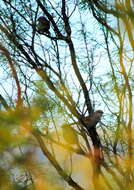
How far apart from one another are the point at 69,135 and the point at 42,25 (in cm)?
46

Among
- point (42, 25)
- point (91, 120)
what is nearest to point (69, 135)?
point (91, 120)

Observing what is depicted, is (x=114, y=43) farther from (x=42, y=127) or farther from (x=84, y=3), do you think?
(x=42, y=127)

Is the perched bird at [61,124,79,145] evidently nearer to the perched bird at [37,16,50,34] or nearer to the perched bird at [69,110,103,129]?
the perched bird at [69,110,103,129]

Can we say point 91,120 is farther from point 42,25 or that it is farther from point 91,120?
point 42,25

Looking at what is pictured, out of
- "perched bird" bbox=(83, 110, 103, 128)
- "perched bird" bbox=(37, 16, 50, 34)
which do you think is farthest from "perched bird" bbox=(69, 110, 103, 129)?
"perched bird" bbox=(37, 16, 50, 34)

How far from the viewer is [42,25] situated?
59.9 inches

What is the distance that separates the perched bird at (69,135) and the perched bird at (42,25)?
39 centimetres

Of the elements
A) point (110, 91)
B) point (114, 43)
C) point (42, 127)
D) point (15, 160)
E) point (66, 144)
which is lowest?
point (15, 160)

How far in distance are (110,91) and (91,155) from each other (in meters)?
0.38

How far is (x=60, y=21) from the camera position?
1.69m

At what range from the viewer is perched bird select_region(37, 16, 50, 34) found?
1521 mm

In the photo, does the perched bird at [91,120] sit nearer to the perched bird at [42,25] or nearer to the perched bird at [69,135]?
the perched bird at [69,135]

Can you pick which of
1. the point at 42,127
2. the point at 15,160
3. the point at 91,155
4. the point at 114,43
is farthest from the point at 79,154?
the point at 15,160

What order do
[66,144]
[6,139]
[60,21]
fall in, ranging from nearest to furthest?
[6,139] → [66,144] → [60,21]
